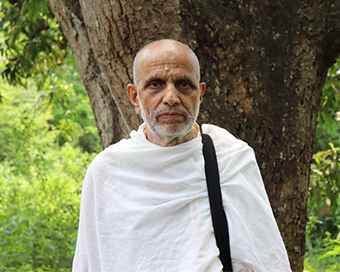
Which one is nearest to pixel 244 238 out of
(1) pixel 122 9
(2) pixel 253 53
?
(2) pixel 253 53

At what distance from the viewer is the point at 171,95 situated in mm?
2391

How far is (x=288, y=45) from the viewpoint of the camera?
334 centimetres

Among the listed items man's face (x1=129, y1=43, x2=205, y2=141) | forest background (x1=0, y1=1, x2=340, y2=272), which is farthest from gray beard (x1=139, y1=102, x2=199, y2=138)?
forest background (x1=0, y1=1, x2=340, y2=272)

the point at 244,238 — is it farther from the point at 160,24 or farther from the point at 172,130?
the point at 160,24

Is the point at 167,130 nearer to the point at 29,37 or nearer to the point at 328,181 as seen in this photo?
the point at 328,181

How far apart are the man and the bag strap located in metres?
0.03

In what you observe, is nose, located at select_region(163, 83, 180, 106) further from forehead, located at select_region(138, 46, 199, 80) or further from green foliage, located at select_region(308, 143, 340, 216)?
green foliage, located at select_region(308, 143, 340, 216)

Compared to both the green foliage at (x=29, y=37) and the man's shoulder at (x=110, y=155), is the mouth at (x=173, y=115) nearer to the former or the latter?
the man's shoulder at (x=110, y=155)

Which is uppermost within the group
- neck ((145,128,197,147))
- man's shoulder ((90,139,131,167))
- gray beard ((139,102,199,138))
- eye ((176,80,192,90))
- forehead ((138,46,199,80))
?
forehead ((138,46,199,80))

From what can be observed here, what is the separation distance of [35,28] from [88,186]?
15.9ft

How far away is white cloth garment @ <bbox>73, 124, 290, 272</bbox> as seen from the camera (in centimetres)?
229

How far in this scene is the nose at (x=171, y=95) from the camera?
7.84 ft

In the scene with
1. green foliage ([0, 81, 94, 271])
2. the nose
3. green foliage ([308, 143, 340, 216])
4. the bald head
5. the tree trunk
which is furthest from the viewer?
green foliage ([0, 81, 94, 271])

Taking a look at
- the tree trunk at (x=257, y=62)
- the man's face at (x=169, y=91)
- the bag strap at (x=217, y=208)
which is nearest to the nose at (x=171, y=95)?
the man's face at (x=169, y=91)
